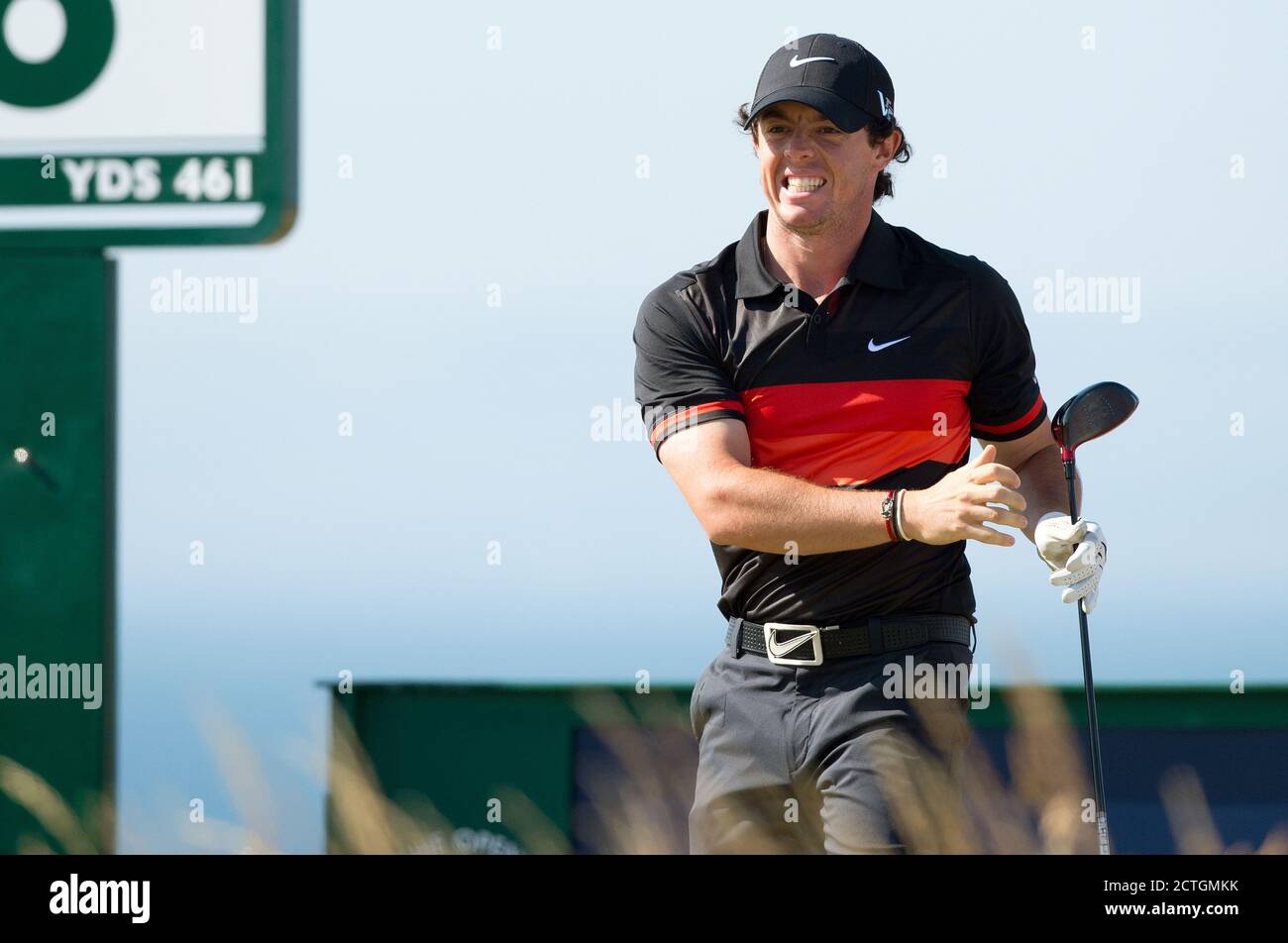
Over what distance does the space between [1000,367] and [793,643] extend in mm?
862

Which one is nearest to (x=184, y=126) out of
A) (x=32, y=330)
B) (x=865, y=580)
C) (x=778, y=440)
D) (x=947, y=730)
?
(x=32, y=330)

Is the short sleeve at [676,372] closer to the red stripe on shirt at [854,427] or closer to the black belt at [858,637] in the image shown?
the red stripe on shirt at [854,427]

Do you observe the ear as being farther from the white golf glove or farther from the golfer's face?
the white golf glove

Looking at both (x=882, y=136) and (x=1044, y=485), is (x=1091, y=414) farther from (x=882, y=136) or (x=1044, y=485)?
(x=882, y=136)

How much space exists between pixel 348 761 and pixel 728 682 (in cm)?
283

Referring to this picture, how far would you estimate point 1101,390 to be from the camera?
4371 millimetres

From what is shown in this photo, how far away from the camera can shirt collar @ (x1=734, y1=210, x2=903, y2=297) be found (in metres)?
4.24

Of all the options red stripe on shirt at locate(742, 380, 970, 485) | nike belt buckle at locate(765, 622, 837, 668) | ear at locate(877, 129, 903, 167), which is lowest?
nike belt buckle at locate(765, 622, 837, 668)

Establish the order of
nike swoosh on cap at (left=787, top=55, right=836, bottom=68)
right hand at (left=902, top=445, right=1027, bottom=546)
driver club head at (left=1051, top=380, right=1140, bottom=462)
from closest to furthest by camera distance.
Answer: right hand at (left=902, top=445, right=1027, bottom=546) → nike swoosh on cap at (left=787, top=55, right=836, bottom=68) → driver club head at (left=1051, top=380, right=1140, bottom=462)

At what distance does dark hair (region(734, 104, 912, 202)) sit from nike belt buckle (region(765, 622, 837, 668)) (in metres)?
1.17

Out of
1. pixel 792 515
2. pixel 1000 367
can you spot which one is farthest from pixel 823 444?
pixel 1000 367

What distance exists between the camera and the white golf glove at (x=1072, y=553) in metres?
4.27

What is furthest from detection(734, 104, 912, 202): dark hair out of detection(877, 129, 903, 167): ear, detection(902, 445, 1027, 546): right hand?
detection(902, 445, 1027, 546): right hand

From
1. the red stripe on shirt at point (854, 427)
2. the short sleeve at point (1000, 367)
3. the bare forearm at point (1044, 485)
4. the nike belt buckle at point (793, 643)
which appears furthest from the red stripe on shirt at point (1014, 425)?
the nike belt buckle at point (793, 643)
